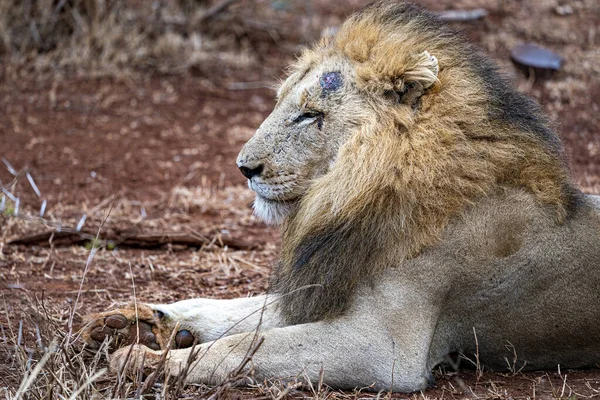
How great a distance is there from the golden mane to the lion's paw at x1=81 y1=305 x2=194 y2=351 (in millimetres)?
536

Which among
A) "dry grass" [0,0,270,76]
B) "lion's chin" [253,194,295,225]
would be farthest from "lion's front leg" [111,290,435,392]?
"dry grass" [0,0,270,76]

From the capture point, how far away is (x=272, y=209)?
13.5 feet

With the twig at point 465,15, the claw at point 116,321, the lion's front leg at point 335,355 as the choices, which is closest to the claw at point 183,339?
the claw at point 116,321

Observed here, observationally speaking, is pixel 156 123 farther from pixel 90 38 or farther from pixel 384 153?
pixel 384 153

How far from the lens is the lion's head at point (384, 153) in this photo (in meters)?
3.78

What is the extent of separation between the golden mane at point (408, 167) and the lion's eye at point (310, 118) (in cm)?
19

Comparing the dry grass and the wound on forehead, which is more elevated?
the wound on forehead

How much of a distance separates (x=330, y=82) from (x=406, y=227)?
0.75 m

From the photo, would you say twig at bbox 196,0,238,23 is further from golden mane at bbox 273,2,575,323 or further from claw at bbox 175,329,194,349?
claw at bbox 175,329,194,349

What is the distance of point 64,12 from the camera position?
33.9 ft

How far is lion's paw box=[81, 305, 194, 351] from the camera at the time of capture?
3928 mm

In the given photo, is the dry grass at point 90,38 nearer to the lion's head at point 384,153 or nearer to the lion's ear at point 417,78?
the lion's head at point 384,153

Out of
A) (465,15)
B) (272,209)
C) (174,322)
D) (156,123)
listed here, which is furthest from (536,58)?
(174,322)

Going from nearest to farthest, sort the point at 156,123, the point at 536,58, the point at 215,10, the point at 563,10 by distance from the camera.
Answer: the point at 156,123, the point at 536,58, the point at 215,10, the point at 563,10
